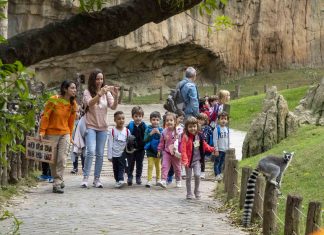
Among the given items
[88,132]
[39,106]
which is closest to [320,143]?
[88,132]

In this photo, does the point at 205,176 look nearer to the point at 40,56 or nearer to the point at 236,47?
the point at 40,56

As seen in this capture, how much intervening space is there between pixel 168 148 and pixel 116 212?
251 centimetres

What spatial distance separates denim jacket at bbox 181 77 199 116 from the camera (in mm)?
14289

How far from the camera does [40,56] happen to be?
21.6ft

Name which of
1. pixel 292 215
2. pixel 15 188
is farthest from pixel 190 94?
pixel 292 215

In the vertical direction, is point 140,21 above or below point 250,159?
above

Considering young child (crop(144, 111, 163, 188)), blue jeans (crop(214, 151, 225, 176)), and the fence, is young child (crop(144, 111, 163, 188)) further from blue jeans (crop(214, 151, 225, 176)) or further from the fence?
the fence

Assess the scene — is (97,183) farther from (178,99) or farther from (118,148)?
(178,99)

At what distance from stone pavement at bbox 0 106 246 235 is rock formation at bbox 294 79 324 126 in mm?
6153

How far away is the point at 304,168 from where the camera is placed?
42.4 ft

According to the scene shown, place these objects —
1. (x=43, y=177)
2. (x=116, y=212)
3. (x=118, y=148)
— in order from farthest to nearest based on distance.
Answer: (x=43, y=177) → (x=118, y=148) → (x=116, y=212)

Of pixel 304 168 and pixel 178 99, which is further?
pixel 178 99

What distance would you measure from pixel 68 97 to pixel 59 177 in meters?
1.18

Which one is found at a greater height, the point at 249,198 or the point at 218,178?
the point at 249,198
